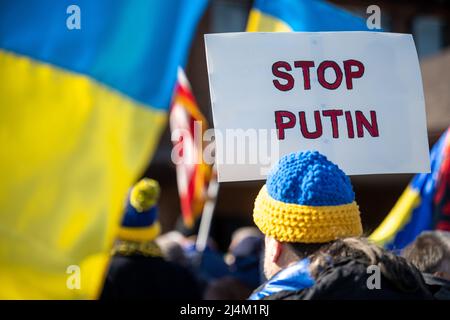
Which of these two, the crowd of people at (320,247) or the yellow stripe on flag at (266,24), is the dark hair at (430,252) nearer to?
the crowd of people at (320,247)

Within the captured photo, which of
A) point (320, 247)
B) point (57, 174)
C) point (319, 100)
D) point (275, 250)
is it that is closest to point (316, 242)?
point (320, 247)

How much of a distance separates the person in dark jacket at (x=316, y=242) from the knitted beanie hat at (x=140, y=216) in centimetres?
168

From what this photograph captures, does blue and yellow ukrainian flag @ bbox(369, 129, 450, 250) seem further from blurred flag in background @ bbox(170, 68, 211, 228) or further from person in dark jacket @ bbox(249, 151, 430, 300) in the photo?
blurred flag in background @ bbox(170, 68, 211, 228)

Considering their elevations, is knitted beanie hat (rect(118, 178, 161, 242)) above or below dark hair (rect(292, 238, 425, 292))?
above

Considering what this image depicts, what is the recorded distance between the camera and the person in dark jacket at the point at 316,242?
5.78 feet

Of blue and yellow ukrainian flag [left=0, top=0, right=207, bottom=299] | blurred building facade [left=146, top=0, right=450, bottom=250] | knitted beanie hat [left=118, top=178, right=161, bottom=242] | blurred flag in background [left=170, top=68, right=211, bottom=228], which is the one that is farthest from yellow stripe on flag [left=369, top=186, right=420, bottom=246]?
blurred building facade [left=146, top=0, right=450, bottom=250]

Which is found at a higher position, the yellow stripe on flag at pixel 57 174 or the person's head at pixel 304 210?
the yellow stripe on flag at pixel 57 174

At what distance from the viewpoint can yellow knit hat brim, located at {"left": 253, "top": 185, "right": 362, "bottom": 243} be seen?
189 cm

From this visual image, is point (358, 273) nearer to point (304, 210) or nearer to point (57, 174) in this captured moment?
point (304, 210)

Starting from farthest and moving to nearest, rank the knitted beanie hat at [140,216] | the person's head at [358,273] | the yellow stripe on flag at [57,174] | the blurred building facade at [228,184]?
the blurred building facade at [228,184]
the knitted beanie hat at [140,216]
the yellow stripe on flag at [57,174]
the person's head at [358,273]

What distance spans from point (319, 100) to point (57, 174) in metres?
1.00

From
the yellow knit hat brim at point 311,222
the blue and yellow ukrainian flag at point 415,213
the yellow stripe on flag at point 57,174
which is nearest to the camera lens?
the yellow knit hat brim at point 311,222

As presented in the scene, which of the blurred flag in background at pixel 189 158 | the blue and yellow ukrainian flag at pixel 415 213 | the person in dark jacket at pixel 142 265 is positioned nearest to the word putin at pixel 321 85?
the person in dark jacket at pixel 142 265

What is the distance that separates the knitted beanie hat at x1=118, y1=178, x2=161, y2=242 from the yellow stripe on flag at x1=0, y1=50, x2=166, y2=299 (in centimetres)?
78
